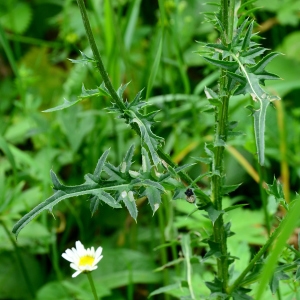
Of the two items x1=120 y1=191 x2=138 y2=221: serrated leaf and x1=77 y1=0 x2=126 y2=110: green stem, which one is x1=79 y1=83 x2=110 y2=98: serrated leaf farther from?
x1=120 y1=191 x2=138 y2=221: serrated leaf

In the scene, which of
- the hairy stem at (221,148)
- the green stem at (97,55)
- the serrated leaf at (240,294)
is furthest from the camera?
the serrated leaf at (240,294)

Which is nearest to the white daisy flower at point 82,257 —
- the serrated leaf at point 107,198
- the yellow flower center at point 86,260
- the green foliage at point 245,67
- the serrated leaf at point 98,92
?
the yellow flower center at point 86,260

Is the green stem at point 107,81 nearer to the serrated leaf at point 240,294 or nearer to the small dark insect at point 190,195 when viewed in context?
the small dark insect at point 190,195

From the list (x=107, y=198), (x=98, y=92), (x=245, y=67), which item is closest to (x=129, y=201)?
(x=107, y=198)

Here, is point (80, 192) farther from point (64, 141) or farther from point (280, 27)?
point (280, 27)

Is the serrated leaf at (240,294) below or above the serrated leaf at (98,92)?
below

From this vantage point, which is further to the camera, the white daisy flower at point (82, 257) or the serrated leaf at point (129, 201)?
the white daisy flower at point (82, 257)

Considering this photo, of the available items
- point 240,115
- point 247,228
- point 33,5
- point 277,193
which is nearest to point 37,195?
point 247,228

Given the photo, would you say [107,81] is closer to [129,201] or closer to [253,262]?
[129,201]
